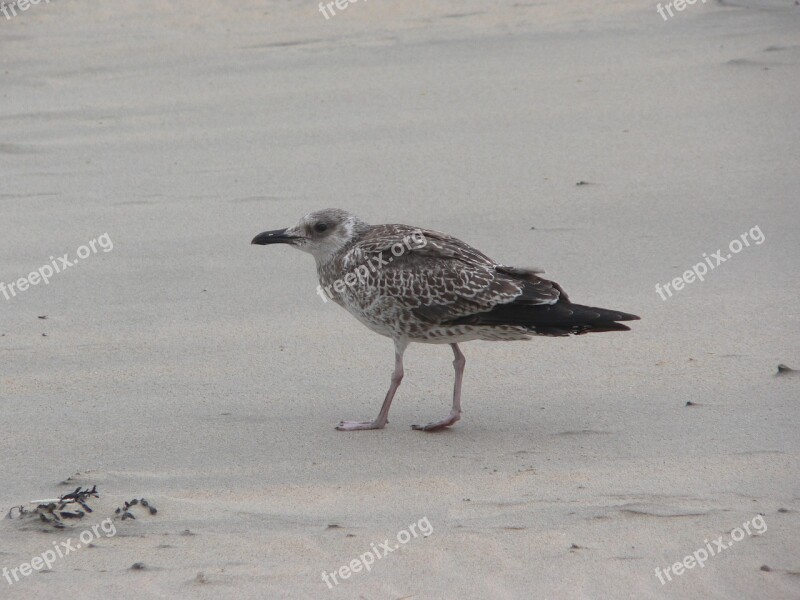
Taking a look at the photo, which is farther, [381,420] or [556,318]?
[381,420]

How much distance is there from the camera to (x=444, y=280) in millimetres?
6078

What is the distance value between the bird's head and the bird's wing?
1.00 ft

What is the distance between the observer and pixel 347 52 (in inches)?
565

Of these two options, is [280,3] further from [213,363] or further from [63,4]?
[213,363]

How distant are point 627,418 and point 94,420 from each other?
2.76m

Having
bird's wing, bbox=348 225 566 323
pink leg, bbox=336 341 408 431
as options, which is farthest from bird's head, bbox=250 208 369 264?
pink leg, bbox=336 341 408 431

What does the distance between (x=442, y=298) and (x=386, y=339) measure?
155 centimetres

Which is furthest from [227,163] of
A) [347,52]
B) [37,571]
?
[37,571]

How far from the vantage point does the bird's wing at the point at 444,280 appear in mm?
5984

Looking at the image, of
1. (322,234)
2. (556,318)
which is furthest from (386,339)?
(556,318)

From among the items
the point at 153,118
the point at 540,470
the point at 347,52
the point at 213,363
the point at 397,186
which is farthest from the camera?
the point at 347,52

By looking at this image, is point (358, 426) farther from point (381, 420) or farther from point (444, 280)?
point (444, 280)

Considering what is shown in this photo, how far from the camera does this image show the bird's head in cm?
662

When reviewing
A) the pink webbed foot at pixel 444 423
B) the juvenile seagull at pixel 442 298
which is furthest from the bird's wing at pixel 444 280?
the pink webbed foot at pixel 444 423
